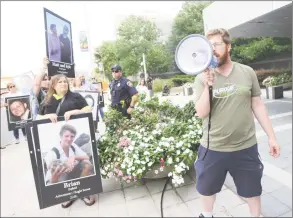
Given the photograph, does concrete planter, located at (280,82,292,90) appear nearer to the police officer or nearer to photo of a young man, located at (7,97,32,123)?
the police officer

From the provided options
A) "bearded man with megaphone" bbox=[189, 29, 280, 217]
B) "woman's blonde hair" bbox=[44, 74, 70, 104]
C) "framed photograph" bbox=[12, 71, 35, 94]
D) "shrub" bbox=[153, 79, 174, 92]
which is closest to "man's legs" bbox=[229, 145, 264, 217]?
"bearded man with megaphone" bbox=[189, 29, 280, 217]

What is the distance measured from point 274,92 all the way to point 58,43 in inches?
28.1

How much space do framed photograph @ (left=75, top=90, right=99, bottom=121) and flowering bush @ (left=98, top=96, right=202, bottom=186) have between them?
10 cm

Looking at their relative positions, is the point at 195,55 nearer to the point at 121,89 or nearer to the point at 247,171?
the point at 247,171

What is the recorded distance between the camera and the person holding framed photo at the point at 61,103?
1.31m

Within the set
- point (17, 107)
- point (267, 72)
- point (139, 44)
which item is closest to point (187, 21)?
point (139, 44)

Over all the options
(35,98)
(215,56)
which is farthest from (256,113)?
(35,98)

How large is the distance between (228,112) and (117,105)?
634mm

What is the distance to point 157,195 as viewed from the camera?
1809mm

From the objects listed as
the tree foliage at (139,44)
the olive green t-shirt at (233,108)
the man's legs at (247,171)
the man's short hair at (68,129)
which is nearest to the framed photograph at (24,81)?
the tree foliage at (139,44)

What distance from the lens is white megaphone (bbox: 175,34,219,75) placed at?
442 millimetres

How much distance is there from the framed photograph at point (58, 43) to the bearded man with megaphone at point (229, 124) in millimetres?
525

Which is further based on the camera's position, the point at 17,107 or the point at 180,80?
the point at 17,107

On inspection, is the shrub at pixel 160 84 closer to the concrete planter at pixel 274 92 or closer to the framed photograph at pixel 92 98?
the concrete planter at pixel 274 92
